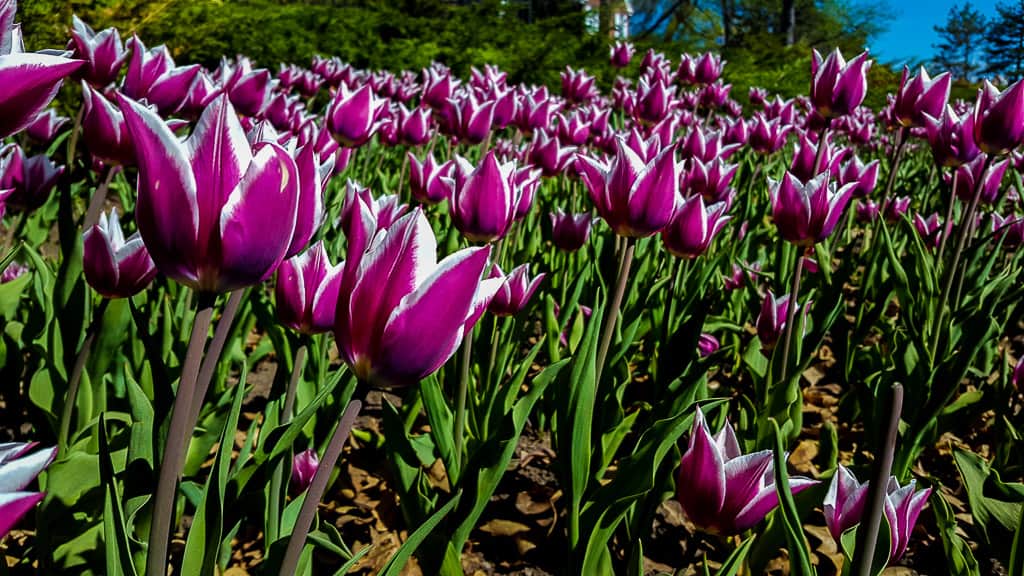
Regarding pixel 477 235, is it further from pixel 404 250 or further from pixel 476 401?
pixel 404 250

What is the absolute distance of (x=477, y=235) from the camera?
1.59 metres

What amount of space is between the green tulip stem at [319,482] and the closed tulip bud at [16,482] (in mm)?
242

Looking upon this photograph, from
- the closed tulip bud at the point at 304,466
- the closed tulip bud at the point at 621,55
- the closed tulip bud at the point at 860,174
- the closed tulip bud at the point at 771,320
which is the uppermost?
the closed tulip bud at the point at 621,55

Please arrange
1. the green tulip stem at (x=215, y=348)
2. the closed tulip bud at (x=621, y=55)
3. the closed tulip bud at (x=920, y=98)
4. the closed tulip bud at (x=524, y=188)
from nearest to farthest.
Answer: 1. the green tulip stem at (x=215, y=348)
2. the closed tulip bud at (x=524, y=188)
3. the closed tulip bud at (x=920, y=98)
4. the closed tulip bud at (x=621, y=55)

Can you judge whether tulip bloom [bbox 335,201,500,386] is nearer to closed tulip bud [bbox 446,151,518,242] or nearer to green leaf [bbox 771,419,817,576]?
green leaf [bbox 771,419,817,576]

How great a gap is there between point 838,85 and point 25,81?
2.43 m

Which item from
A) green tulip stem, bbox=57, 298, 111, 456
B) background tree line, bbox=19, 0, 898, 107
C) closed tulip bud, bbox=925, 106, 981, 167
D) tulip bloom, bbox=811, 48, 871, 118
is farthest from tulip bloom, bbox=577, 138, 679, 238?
background tree line, bbox=19, 0, 898, 107

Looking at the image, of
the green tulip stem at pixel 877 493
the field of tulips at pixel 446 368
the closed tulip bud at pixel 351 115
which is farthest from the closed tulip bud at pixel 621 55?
the green tulip stem at pixel 877 493

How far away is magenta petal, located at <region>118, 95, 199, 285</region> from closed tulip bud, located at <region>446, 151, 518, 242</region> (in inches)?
35.5

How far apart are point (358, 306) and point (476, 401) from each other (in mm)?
1224

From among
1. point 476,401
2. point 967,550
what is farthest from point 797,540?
point 476,401

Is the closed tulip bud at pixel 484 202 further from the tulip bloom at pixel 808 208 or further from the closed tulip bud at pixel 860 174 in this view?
the closed tulip bud at pixel 860 174

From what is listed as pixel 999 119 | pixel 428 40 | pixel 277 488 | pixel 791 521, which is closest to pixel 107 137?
pixel 277 488

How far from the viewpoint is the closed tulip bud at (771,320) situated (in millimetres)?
2145
